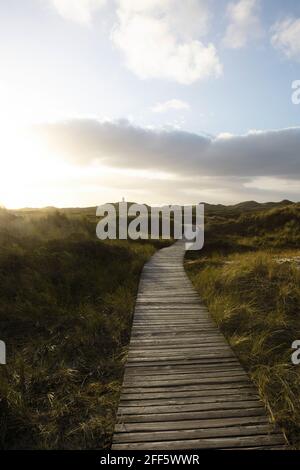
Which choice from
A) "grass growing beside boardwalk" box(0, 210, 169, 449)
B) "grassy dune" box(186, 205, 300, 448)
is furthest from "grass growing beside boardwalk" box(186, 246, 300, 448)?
"grass growing beside boardwalk" box(0, 210, 169, 449)

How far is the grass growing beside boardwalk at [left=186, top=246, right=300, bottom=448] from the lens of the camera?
15.1 feet

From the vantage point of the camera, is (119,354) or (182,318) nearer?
(119,354)

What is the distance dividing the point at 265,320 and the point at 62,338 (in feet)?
14.4

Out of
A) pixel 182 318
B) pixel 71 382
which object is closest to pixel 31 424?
pixel 71 382

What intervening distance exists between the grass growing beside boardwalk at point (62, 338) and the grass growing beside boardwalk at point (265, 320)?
214 centimetres

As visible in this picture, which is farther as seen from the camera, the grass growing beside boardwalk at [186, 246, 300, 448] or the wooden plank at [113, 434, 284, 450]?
the grass growing beside boardwalk at [186, 246, 300, 448]

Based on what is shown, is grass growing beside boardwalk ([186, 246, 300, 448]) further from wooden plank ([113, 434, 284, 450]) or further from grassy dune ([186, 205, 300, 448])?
wooden plank ([113, 434, 284, 450])

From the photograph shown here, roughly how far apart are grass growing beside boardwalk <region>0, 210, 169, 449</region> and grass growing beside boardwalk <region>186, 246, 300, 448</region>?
2140mm

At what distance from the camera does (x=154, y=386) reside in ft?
16.5

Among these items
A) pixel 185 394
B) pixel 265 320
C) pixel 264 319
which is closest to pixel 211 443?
pixel 185 394

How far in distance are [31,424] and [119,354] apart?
83.5 inches

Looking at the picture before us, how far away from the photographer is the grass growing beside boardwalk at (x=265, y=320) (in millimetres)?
4605
